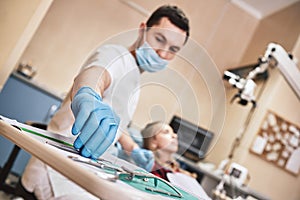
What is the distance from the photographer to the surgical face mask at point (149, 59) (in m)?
1.12

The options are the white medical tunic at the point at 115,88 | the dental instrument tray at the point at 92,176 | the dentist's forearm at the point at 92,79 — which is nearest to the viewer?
the dental instrument tray at the point at 92,176

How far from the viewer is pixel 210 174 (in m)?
2.65

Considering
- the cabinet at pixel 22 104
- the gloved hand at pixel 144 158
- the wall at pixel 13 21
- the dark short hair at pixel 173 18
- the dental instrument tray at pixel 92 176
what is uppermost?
the dark short hair at pixel 173 18

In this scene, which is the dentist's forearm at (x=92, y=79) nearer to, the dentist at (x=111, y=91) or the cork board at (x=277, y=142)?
the dentist at (x=111, y=91)

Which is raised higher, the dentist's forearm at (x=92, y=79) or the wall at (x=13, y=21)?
the wall at (x=13, y=21)

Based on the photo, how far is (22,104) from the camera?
271cm

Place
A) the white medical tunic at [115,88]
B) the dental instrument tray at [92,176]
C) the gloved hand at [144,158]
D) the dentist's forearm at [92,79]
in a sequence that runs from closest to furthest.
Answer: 1. the dental instrument tray at [92,176]
2. the dentist's forearm at [92,79]
3. the white medical tunic at [115,88]
4. the gloved hand at [144,158]

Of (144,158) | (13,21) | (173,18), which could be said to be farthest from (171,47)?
(13,21)

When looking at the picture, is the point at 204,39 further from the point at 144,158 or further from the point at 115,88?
the point at 115,88

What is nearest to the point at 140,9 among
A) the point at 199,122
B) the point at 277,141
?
the point at 277,141

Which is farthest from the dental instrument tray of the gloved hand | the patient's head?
the patient's head

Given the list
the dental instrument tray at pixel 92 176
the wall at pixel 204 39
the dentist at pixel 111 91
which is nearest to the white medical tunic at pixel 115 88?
the dentist at pixel 111 91

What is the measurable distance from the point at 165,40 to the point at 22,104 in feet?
6.51

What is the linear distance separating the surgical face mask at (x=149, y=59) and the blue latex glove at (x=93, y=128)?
46 centimetres
